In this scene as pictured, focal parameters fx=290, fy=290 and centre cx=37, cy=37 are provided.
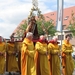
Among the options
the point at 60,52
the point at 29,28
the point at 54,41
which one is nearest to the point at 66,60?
the point at 60,52

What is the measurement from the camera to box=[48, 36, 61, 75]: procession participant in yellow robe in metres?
11.9

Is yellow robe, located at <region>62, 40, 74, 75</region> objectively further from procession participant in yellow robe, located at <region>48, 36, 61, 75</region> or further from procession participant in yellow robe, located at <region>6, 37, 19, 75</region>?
procession participant in yellow robe, located at <region>6, 37, 19, 75</region>

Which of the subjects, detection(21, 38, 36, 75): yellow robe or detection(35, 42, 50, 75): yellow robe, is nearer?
detection(21, 38, 36, 75): yellow robe

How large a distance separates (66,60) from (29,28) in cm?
218

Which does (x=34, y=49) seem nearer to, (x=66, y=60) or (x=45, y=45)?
(x=45, y=45)

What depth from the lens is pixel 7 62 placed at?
45.8 feet

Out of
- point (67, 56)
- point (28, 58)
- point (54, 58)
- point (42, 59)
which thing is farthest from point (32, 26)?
point (28, 58)

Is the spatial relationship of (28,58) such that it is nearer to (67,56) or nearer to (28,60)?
(28,60)

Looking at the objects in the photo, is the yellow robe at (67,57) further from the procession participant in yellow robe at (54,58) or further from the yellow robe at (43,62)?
the yellow robe at (43,62)

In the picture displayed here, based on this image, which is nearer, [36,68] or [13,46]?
[36,68]

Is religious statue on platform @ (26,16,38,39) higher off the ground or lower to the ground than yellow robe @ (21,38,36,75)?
higher

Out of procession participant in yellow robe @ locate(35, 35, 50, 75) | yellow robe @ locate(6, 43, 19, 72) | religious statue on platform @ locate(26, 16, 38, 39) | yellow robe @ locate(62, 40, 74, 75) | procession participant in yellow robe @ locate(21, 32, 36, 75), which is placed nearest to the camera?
procession participant in yellow robe @ locate(21, 32, 36, 75)

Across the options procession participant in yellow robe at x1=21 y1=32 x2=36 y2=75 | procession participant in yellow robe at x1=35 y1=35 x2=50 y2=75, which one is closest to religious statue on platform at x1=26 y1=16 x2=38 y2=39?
procession participant in yellow robe at x1=35 y1=35 x2=50 y2=75

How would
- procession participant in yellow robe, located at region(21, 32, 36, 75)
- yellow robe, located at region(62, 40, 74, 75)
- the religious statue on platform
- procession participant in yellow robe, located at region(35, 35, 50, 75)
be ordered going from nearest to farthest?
procession participant in yellow robe, located at region(21, 32, 36, 75)
procession participant in yellow robe, located at region(35, 35, 50, 75)
yellow robe, located at region(62, 40, 74, 75)
the religious statue on platform
